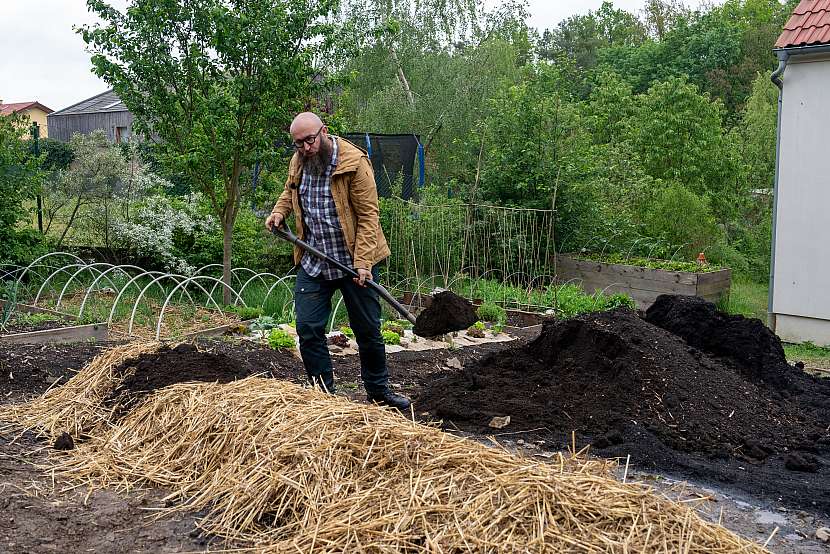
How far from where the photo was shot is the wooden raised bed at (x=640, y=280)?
1105cm

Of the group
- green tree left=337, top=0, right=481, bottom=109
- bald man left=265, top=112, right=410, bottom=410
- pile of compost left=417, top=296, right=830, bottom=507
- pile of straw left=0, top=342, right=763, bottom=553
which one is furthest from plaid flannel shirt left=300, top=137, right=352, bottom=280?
green tree left=337, top=0, right=481, bottom=109

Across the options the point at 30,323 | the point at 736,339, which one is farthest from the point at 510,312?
the point at 30,323

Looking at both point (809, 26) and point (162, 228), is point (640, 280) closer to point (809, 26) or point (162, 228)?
point (809, 26)

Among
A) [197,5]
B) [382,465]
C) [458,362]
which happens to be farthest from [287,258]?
[382,465]

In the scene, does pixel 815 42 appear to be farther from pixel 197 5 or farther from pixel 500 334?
pixel 197 5

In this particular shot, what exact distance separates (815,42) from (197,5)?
6.84 metres

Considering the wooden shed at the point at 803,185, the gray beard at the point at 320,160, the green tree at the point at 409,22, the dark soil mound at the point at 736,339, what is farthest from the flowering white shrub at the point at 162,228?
the green tree at the point at 409,22

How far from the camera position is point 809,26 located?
32.9 feet

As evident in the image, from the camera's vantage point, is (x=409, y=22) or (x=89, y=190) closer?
(x=89, y=190)

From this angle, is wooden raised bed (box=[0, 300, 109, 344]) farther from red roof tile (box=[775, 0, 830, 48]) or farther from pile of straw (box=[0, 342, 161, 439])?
red roof tile (box=[775, 0, 830, 48])

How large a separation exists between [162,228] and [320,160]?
6.66m

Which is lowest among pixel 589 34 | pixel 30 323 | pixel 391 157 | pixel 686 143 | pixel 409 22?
pixel 30 323

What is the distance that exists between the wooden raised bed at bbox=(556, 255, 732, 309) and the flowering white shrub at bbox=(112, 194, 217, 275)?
199 inches

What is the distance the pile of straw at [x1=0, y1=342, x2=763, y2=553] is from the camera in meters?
2.96
